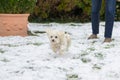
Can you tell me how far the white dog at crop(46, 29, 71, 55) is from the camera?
5.69 meters

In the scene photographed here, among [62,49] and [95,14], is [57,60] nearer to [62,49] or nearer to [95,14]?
[62,49]

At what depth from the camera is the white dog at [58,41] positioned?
5.69 m

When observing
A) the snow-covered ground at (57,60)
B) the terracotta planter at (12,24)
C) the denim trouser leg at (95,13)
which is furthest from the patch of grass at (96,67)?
the terracotta planter at (12,24)

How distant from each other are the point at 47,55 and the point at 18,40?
169 cm

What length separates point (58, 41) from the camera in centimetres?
573

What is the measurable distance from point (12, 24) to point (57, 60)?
2789 millimetres

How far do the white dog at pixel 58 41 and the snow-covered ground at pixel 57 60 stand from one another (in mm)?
104

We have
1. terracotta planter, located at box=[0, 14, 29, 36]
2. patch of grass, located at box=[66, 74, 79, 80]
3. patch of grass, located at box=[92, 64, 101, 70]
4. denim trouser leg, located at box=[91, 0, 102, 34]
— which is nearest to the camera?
patch of grass, located at box=[66, 74, 79, 80]

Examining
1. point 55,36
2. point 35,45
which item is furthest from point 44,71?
point 35,45

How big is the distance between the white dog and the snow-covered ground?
4.1 inches

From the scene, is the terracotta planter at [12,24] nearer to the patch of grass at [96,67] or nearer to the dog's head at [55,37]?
the dog's head at [55,37]

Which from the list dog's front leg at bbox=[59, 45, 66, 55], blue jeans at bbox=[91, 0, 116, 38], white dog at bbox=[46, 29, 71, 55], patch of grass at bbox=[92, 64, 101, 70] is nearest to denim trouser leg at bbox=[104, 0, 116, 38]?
blue jeans at bbox=[91, 0, 116, 38]

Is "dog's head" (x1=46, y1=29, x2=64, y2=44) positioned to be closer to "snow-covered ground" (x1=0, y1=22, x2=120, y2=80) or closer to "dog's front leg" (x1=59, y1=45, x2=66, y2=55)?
"dog's front leg" (x1=59, y1=45, x2=66, y2=55)

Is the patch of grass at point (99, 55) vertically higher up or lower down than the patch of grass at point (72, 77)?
lower down
